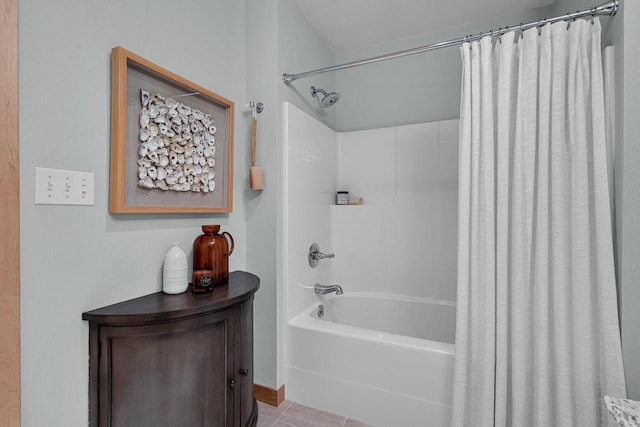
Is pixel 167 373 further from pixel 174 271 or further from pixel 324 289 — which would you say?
pixel 324 289

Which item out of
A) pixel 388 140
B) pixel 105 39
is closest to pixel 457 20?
pixel 388 140

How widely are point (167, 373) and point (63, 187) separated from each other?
2.49 feet

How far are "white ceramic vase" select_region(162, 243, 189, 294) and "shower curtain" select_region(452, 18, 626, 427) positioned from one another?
1297 mm

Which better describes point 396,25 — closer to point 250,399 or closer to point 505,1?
point 505,1

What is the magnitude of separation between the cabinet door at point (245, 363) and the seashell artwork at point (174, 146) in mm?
667

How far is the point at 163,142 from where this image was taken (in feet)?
4.35

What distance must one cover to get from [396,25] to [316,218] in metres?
1.62

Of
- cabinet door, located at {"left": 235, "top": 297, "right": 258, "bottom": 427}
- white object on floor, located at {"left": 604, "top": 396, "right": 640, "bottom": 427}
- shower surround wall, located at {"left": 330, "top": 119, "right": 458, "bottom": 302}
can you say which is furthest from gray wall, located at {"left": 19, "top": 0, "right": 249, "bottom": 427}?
white object on floor, located at {"left": 604, "top": 396, "right": 640, "bottom": 427}

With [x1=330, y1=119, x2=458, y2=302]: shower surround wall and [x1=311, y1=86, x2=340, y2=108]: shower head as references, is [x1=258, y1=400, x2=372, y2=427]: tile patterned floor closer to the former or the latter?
[x1=330, y1=119, x2=458, y2=302]: shower surround wall

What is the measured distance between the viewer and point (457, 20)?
2.25 m

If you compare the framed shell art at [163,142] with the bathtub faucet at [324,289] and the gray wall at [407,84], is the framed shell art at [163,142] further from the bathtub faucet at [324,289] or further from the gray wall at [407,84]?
the gray wall at [407,84]

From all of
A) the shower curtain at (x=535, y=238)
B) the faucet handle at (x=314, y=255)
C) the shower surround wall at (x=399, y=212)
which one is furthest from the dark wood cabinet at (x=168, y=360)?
the shower surround wall at (x=399, y=212)

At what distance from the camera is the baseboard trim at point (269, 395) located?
5.83 ft

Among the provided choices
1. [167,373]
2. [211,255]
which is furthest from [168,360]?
[211,255]
